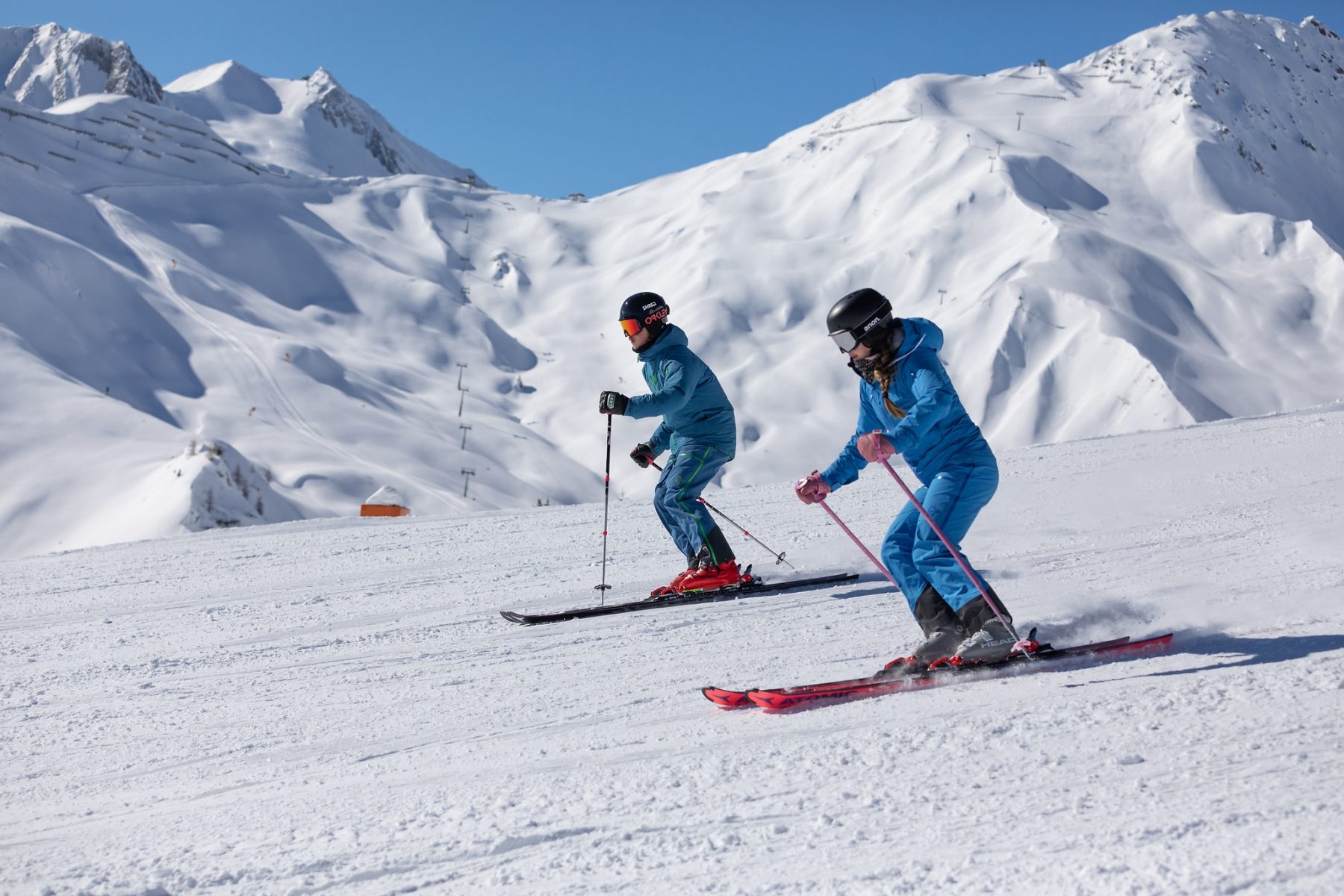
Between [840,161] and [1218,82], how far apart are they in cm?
3861

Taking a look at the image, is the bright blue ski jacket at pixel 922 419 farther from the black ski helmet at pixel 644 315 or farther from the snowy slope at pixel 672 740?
the black ski helmet at pixel 644 315

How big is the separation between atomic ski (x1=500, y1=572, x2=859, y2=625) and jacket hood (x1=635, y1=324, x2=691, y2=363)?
5.18ft

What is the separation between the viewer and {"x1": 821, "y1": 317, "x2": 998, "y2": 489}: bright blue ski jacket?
4215 mm

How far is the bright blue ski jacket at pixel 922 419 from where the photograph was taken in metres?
4.21

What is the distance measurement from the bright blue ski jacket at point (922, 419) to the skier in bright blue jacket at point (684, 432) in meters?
2.06

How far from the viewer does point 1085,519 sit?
8.18 meters

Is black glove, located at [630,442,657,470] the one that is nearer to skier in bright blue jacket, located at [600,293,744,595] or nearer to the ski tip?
skier in bright blue jacket, located at [600,293,744,595]

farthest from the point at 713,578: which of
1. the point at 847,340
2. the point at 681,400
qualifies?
the point at 847,340

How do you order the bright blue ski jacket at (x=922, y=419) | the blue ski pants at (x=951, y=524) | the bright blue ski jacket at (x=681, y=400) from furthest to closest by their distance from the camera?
the bright blue ski jacket at (x=681, y=400) < the blue ski pants at (x=951, y=524) < the bright blue ski jacket at (x=922, y=419)

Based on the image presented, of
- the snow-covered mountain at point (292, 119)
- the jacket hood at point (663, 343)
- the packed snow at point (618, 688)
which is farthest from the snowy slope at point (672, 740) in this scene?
the snow-covered mountain at point (292, 119)

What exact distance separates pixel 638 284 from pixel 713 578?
66.9 m

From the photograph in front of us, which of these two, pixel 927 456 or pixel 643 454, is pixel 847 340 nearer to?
pixel 927 456

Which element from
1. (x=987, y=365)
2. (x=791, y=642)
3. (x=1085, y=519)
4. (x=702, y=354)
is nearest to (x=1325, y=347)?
(x=987, y=365)

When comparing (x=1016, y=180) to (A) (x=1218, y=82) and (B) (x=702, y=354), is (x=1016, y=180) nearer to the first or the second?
(B) (x=702, y=354)
